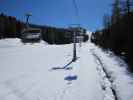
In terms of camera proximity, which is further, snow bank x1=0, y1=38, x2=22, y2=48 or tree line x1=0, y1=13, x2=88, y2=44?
tree line x1=0, y1=13, x2=88, y2=44

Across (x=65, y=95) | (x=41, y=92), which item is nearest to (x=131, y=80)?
(x=65, y=95)

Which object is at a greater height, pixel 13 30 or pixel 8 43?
pixel 13 30

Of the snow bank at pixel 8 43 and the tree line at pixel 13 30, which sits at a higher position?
the tree line at pixel 13 30

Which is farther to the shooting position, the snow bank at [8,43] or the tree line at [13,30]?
the tree line at [13,30]

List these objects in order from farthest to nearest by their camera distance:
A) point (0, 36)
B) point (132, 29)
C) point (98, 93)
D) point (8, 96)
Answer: point (0, 36), point (132, 29), point (98, 93), point (8, 96)

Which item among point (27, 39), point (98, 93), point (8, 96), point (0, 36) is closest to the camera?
point (8, 96)

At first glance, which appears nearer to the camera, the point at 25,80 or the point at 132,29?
the point at 25,80

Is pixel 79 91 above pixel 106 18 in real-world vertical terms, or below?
below

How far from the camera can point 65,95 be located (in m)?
5.56

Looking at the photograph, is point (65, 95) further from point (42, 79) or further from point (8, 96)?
point (42, 79)

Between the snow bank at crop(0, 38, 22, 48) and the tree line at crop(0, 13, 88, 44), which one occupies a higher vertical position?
the tree line at crop(0, 13, 88, 44)

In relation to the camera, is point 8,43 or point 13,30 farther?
point 13,30

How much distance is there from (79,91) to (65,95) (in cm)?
62

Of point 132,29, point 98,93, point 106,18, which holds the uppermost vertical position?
point 106,18
